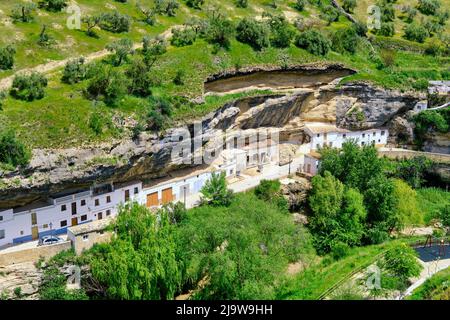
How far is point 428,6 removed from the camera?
88938 millimetres

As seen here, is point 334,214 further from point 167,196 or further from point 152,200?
point 152,200

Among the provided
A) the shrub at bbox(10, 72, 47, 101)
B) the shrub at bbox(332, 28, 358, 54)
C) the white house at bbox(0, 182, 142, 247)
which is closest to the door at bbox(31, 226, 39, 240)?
the white house at bbox(0, 182, 142, 247)

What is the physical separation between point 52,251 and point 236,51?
30.0 meters

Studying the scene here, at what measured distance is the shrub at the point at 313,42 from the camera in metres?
63.6

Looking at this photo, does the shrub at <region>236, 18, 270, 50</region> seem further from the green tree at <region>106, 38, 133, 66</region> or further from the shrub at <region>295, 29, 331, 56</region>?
the green tree at <region>106, 38, 133, 66</region>

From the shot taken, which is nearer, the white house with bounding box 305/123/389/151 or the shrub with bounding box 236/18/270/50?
the shrub with bounding box 236/18/270/50

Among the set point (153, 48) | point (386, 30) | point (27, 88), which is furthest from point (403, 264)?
point (386, 30)

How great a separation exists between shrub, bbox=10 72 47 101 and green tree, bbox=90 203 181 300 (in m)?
13.2

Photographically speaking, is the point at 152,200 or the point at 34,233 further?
the point at 152,200

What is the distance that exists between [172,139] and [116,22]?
2008cm

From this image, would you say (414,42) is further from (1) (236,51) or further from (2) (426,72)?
(1) (236,51)

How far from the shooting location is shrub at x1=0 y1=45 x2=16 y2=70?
47.1m

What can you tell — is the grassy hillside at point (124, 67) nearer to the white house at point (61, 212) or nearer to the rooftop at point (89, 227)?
the white house at point (61, 212)
